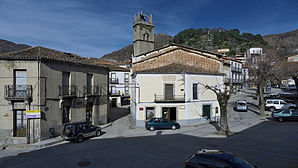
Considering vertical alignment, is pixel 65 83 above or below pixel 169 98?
above

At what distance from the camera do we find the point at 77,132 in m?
17.0

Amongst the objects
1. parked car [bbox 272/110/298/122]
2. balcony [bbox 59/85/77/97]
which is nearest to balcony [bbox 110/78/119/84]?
balcony [bbox 59/85/77/97]

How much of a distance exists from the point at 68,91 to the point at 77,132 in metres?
5.04

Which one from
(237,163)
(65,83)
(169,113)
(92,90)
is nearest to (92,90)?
(92,90)

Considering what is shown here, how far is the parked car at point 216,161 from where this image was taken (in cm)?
816

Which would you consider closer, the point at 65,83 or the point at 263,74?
the point at 65,83

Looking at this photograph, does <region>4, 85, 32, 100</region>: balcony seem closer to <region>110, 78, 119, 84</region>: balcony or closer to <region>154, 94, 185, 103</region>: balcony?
<region>154, 94, 185, 103</region>: balcony

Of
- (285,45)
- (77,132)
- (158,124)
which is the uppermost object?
(285,45)

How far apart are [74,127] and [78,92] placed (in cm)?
520

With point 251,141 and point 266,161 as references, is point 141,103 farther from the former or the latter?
point 266,161

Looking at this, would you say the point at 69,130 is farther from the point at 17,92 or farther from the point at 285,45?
the point at 285,45

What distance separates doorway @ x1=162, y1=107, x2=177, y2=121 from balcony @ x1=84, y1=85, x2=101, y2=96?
27.5 feet

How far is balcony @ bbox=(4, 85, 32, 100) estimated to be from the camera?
54.7 feet

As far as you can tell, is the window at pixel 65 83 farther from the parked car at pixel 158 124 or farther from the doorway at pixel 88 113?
the parked car at pixel 158 124
